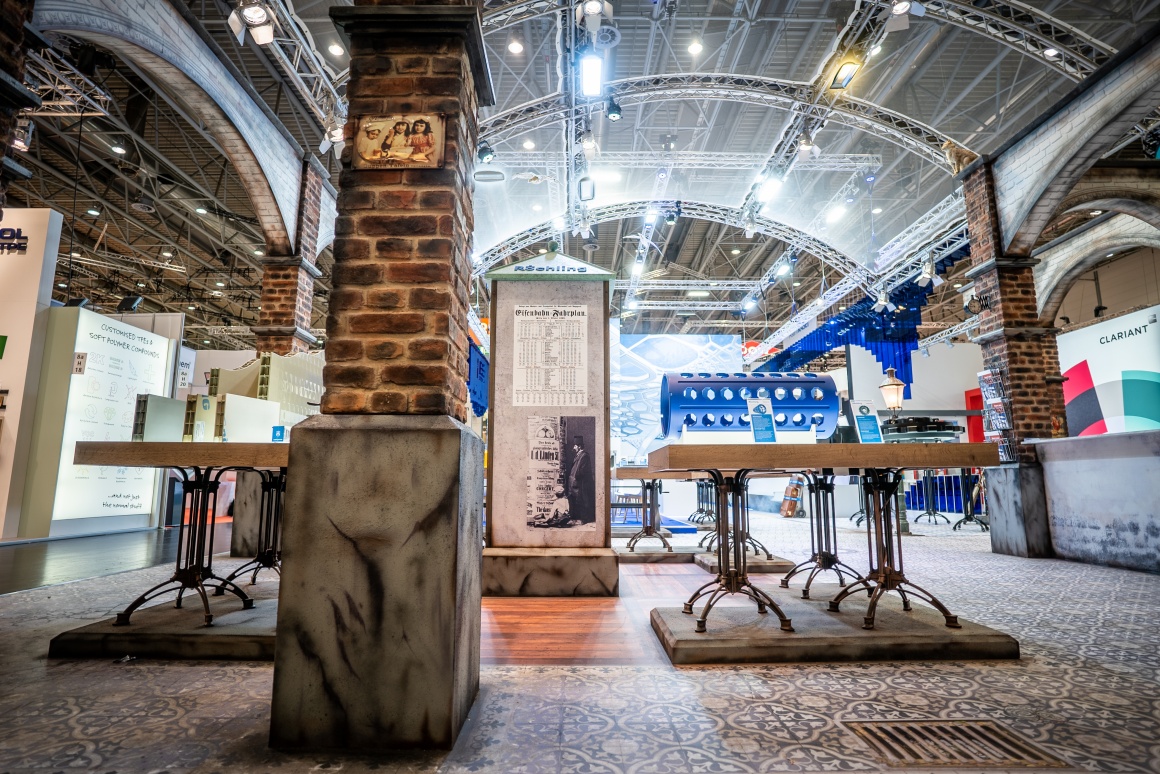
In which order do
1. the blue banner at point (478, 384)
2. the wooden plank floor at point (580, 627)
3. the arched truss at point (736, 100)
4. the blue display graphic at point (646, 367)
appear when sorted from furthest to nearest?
the blue display graphic at point (646, 367), the blue banner at point (478, 384), the arched truss at point (736, 100), the wooden plank floor at point (580, 627)

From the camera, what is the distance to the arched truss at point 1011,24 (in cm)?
577

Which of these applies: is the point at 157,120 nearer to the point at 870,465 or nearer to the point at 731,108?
the point at 731,108

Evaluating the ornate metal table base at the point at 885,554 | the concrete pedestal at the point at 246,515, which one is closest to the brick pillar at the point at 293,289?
the concrete pedestal at the point at 246,515

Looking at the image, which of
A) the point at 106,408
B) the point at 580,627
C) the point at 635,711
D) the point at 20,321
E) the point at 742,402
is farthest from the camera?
the point at 106,408

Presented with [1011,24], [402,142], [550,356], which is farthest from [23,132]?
[1011,24]

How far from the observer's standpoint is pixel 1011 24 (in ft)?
Answer: 19.1

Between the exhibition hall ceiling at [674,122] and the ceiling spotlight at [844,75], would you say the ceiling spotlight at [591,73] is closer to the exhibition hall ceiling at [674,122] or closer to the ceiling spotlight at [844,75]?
the exhibition hall ceiling at [674,122]

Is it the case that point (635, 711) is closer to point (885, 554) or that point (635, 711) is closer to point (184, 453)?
point (885, 554)

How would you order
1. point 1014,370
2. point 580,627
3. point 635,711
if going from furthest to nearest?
point 1014,370 < point 580,627 < point 635,711

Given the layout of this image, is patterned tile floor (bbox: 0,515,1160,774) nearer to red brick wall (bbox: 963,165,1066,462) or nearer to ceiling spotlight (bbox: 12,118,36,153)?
red brick wall (bbox: 963,165,1066,462)

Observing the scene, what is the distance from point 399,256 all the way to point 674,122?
7809 mm

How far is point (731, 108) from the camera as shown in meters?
8.15

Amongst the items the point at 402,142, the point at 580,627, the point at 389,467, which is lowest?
the point at 580,627

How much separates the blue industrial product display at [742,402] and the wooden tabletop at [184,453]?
147 centimetres
